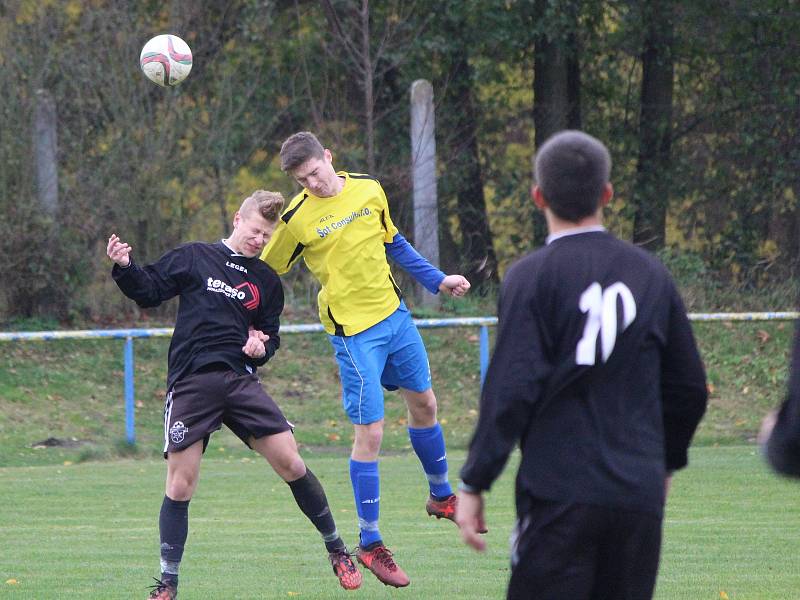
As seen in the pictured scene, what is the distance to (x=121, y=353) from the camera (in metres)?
17.0

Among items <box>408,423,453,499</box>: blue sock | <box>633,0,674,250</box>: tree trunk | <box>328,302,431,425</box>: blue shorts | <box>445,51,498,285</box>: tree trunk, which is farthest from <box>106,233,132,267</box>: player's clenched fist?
<box>633,0,674,250</box>: tree trunk

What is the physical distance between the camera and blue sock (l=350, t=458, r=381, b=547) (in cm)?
652

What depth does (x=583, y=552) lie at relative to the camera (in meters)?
3.39

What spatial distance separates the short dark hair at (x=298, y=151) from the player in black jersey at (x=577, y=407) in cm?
338

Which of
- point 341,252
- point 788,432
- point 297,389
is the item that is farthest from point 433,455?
point 297,389

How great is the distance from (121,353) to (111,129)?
3.01 m

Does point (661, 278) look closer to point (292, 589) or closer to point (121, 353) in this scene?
point (292, 589)

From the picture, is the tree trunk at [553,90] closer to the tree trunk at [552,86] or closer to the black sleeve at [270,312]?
the tree trunk at [552,86]

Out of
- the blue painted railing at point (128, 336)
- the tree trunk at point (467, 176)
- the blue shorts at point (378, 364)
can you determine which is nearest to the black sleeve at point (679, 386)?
the blue shorts at point (378, 364)

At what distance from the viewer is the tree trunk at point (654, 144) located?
21.9 m

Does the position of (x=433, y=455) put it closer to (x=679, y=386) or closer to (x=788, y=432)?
(x=679, y=386)

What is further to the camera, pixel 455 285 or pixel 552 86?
pixel 552 86

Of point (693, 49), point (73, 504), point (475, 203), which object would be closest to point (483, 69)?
point (475, 203)

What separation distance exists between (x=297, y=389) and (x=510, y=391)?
13059 millimetres
